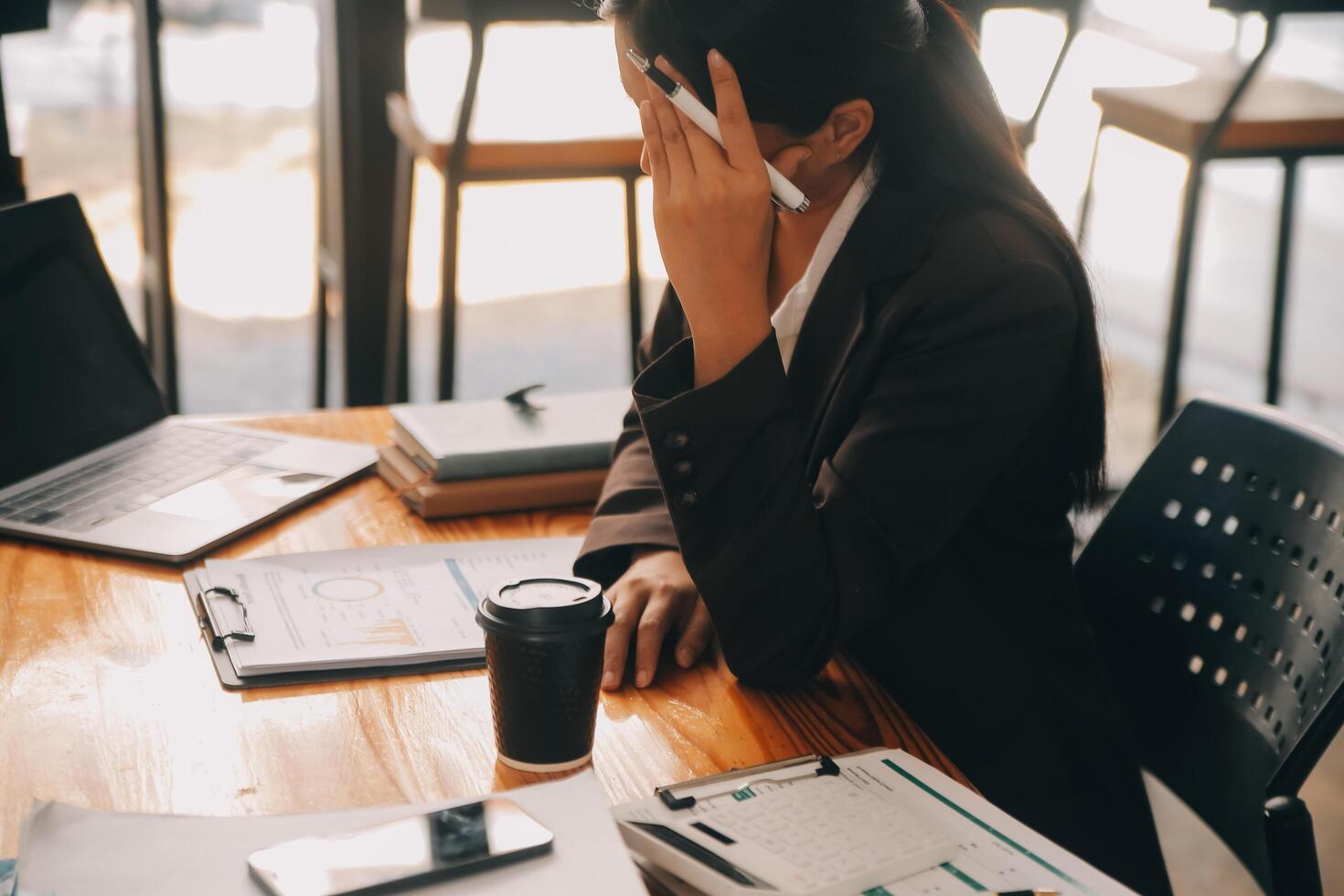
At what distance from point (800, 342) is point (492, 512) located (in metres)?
0.34

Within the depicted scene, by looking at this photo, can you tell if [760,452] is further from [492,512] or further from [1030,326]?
[492,512]

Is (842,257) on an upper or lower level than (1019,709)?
upper

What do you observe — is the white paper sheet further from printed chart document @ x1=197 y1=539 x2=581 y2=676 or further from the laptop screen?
the laptop screen

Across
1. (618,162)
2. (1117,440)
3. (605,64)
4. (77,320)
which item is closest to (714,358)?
(77,320)

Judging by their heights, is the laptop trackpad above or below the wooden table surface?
below

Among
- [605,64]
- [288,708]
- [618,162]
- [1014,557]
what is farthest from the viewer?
[605,64]

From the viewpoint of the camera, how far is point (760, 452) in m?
0.97

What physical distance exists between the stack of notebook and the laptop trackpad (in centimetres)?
9

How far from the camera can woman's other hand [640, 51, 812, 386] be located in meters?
1.01

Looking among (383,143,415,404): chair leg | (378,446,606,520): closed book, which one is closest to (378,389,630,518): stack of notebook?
(378,446,606,520): closed book

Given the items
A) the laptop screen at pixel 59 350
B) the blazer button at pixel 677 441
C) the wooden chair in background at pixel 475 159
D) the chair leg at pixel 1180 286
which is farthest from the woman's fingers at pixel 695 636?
the chair leg at pixel 1180 286

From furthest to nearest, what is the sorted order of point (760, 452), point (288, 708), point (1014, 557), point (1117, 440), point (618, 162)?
point (1117, 440)
point (618, 162)
point (1014, 557)
point (760, 452)
point (288, 708)

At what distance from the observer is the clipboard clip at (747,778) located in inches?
29.2

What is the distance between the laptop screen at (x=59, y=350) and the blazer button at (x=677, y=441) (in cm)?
65
